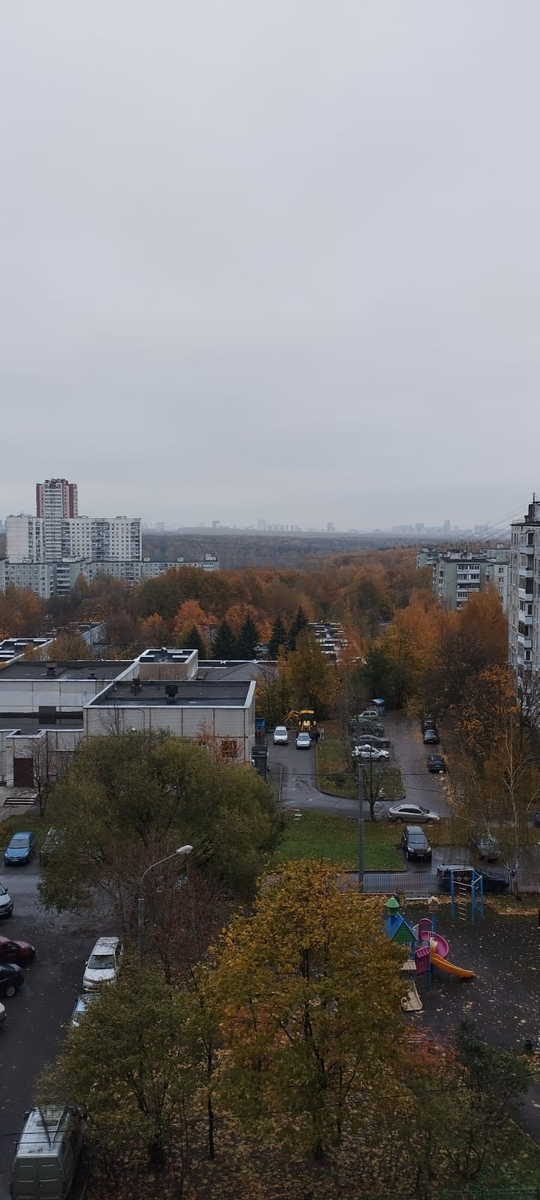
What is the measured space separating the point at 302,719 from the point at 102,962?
69.9ft

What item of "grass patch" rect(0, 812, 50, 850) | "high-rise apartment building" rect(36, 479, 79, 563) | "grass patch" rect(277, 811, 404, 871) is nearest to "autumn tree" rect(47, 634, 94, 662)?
"grass patch" rect(0, 812, 50, 850)

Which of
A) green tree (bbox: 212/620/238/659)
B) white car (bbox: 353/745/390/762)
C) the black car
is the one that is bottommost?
white car (bbox: 353/745/390/762)

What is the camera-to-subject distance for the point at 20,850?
19969 mm

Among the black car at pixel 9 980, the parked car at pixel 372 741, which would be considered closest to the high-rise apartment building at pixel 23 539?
the parked car at pixel 372 741

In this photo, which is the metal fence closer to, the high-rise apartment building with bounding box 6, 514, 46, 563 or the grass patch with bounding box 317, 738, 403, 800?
the grass patch with bounding box 317, 738, 403, 800

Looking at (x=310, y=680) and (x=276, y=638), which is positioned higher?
(x=276, y=638)

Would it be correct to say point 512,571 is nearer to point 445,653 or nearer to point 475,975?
point 445,653

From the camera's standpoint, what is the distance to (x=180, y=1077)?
27.6ft

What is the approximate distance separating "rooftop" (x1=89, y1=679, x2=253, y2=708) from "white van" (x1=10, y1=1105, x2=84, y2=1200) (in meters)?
15.7

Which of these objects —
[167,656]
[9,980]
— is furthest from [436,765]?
[9,980]

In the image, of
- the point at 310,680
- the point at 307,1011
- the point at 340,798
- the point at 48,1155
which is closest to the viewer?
the point at 307,1011

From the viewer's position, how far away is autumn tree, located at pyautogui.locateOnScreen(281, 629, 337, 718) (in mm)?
34844

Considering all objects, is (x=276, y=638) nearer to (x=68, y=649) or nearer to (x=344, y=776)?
(x=68, y=649)

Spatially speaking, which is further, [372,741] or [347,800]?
[372,741]
